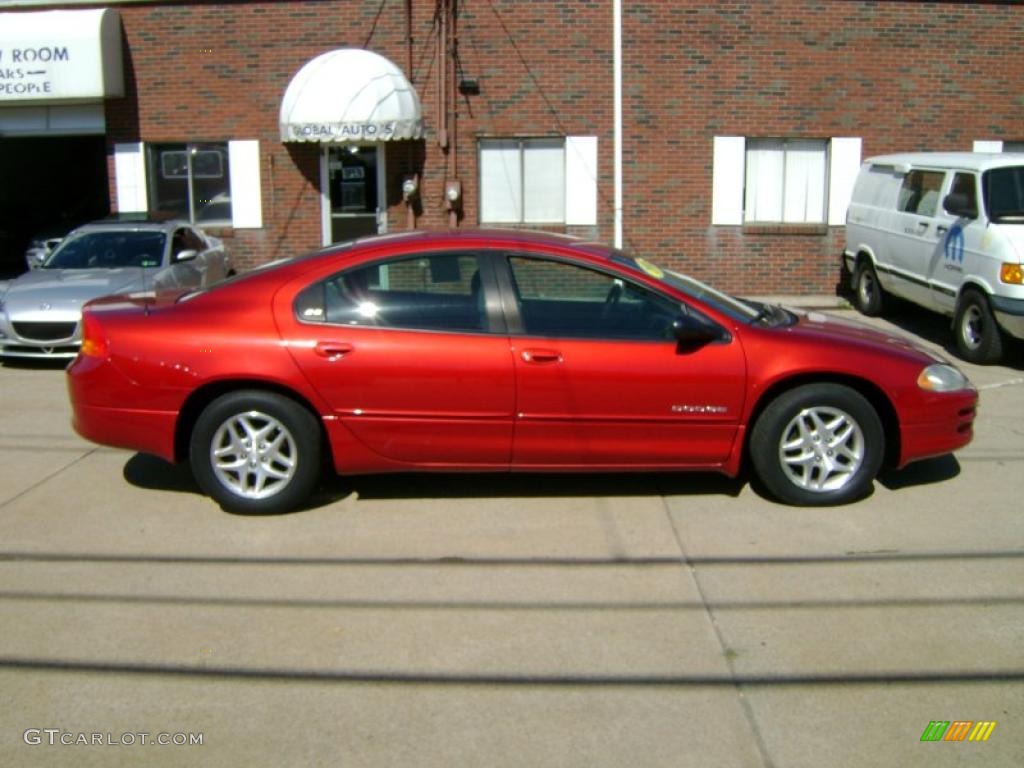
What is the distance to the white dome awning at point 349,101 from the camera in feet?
45.8

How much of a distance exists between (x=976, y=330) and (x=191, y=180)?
1037cm

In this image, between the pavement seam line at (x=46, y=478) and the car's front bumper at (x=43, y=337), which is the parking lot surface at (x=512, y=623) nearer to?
the pavement seam line at (x=46, y=478)

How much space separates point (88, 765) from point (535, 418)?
9.68 ft

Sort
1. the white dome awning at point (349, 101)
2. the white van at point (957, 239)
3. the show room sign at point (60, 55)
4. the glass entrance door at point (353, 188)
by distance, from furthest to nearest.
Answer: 1. the glass entrance door at point (353, 188)
2. the show room sign at point (60, 55)
3. the white dome awning at point (349, 101)
4. the white van at point (957, 239)

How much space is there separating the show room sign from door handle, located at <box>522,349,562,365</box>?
11.1m

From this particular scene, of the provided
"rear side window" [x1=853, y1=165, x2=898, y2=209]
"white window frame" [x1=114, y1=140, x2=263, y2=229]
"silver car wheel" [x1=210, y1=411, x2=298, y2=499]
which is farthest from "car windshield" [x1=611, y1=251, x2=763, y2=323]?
"white window frame" [x1=114, y1=140, x2=263, y2=229]

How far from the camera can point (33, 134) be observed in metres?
15.9

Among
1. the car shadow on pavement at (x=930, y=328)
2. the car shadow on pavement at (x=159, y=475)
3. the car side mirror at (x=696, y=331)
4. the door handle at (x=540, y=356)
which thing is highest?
the car side mirror at (x=696, y=331)

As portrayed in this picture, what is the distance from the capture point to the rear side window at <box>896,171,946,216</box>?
11648mm

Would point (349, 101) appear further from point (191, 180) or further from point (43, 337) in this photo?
point (43, 337)

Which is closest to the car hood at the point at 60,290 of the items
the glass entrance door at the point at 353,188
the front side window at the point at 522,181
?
the glass entrance door at the point at 353,188

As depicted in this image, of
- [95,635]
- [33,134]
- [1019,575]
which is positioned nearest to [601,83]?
[33,134]

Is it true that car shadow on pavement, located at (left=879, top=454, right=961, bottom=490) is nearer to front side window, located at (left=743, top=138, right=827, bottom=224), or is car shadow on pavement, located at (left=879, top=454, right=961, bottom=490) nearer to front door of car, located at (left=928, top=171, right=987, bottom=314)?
front door of car, located at (left=928, top=171, right=987, bottom=314)

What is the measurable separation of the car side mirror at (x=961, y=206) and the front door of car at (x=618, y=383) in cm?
589
